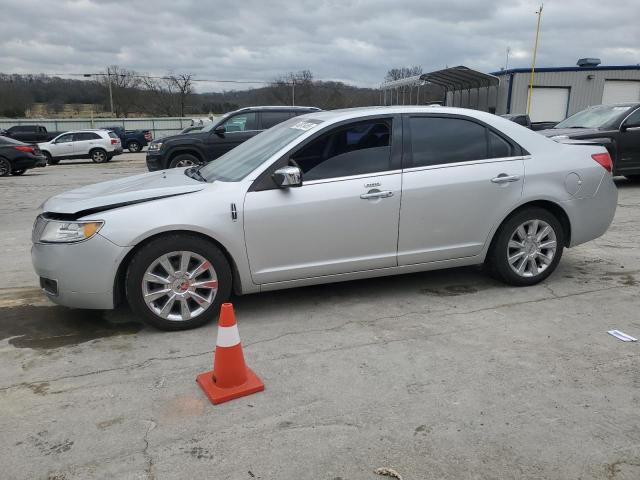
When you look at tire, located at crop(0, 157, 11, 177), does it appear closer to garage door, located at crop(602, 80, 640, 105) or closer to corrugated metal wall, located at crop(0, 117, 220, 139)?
garage door, located at crop(602, 80, 640, 105)

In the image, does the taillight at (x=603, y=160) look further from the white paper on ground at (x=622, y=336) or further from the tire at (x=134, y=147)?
the tire at (x=134, y=147)

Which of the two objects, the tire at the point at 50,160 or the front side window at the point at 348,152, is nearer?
the front side window at the point at 348,152

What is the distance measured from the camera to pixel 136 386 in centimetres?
326

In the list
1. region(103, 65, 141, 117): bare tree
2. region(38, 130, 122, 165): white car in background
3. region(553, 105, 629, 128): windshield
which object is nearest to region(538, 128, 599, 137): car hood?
region(553, 105, 629, 128): windshield

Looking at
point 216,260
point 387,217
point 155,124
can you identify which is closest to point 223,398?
point 216,260

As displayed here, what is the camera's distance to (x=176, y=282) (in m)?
3.98

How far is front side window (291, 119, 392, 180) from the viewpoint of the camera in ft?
14.0

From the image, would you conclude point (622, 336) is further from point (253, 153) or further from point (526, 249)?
point (253, 153)

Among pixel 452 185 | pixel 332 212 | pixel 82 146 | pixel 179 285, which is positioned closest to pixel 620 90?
pixel 82 146

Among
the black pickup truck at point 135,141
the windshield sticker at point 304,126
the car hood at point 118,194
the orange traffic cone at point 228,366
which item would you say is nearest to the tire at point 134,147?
the black pickup truck at point 135,141

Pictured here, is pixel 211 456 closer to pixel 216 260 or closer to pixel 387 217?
pixel 216 260

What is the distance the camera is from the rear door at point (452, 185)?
444cm

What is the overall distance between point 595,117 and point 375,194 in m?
8.90

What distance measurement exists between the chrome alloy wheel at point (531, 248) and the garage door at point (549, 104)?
2813 centimetres
